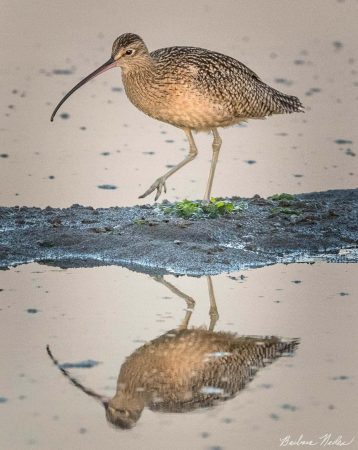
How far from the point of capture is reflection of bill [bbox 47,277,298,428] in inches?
308

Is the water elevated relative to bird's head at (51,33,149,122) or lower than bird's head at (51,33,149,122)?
lower

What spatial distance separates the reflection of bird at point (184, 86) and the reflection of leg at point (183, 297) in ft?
5.72

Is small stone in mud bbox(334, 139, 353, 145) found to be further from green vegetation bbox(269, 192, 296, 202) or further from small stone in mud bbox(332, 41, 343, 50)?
small stone in mud bbox(332, 41, 343, 50)

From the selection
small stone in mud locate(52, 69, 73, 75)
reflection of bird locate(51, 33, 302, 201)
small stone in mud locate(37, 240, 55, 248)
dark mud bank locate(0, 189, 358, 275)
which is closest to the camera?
dark mud bank locate(0, 189, 358, 275)

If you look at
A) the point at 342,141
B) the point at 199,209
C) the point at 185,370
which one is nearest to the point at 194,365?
the point at 185,370

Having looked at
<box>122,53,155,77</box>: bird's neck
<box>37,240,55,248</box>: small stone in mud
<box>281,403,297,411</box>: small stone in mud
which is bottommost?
<box>281,403,297,411</box>: small stone in mud

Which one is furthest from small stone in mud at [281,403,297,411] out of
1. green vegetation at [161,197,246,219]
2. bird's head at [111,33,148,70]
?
bird's head at [111,33,148,70]

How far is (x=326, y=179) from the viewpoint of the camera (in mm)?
13742

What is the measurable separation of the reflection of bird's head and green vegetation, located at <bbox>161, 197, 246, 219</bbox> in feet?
12.4

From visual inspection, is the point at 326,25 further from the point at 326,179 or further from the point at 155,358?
the point at 155,358

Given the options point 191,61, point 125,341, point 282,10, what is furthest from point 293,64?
point 125,341

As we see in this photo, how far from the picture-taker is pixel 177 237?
1102 cm

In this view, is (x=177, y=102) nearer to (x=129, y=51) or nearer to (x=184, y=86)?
(x=184, y=86)

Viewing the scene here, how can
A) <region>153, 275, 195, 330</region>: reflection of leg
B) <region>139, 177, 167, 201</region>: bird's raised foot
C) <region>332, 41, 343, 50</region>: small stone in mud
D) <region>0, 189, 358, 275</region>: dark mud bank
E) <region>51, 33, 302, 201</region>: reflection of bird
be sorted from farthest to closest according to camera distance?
<region>332, 41, 343, 50</region>: small stone in mud < <region>51, 33, 302, 201</region>: reflection of bird < <region>139, 177, 167, 201</region>: bird's raised foot < <region>0, 189, 358, 275</region>: dark mud bank < <region>153, 275, 195, 330</region>: reflection of leg
